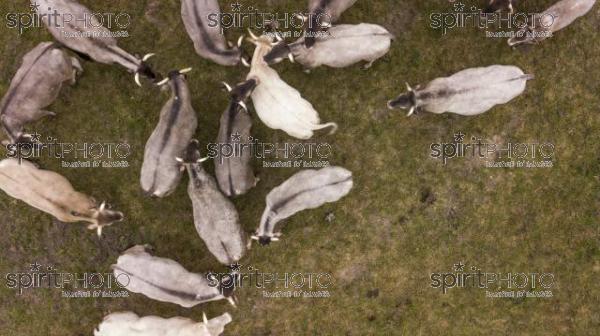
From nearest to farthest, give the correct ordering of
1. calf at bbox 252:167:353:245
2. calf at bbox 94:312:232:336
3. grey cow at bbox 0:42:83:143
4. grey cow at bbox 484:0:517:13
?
grey cow at bbox 0:42:83:143
calf at bbox 252:167:353:245
calf at bbox 94:312:232:336
grey cow at bbox 484:0:517:13

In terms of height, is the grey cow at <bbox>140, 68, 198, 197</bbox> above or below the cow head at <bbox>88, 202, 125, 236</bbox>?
above

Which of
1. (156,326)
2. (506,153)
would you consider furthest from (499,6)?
(156,326)

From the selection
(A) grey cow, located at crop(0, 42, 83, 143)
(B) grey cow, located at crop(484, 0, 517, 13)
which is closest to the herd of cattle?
(A) grey cow, located at crop(0, 42, 83, 143)

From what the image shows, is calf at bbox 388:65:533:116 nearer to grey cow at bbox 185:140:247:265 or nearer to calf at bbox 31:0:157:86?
grey cow at bbox 185:140:247:265

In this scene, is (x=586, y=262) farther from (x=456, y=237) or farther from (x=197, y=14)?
(x=197, y=14)

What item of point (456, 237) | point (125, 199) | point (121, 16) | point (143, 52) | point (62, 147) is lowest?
point (456, 237)

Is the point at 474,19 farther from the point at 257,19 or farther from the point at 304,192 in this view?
the point at 304,192

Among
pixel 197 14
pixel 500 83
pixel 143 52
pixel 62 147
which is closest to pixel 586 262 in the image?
pixel 500 83
